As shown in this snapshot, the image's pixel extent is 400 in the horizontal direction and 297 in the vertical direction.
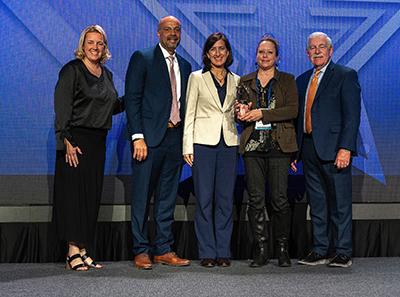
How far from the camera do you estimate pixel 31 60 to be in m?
3.26

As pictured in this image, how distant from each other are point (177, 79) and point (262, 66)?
579mm

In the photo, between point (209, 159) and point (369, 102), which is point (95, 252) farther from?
point (369, 102)

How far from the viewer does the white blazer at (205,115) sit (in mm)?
2797

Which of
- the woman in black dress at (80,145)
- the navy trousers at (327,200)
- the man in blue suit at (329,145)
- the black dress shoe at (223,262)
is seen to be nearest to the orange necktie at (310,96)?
the man in blue suit at (329,145)

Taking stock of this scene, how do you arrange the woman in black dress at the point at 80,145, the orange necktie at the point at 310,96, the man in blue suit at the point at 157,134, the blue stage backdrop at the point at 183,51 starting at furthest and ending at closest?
1. the blue stage backdrop at the point at 183,51
2. the orange necktie at the point at 310,96
3. the man in blue suit at the point at 157,134
4. the woman in black dress at the point at 80,145

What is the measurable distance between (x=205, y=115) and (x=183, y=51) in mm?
849

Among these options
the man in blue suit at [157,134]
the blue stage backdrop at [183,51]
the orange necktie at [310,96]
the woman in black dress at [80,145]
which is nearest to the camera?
the woman in black dress at [80,145]

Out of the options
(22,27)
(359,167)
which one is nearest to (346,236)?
(359,167)

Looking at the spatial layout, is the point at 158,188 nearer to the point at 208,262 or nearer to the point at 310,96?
the point at 208,262

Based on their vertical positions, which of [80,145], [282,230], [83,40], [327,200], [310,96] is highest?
[83,40]

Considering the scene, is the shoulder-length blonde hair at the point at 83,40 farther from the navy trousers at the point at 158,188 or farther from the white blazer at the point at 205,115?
the navy trousers at the point at 158,188

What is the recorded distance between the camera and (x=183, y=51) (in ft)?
11.3

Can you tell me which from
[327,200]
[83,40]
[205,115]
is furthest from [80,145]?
[327,200]

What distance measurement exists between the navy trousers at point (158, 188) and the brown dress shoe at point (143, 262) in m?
0.03
